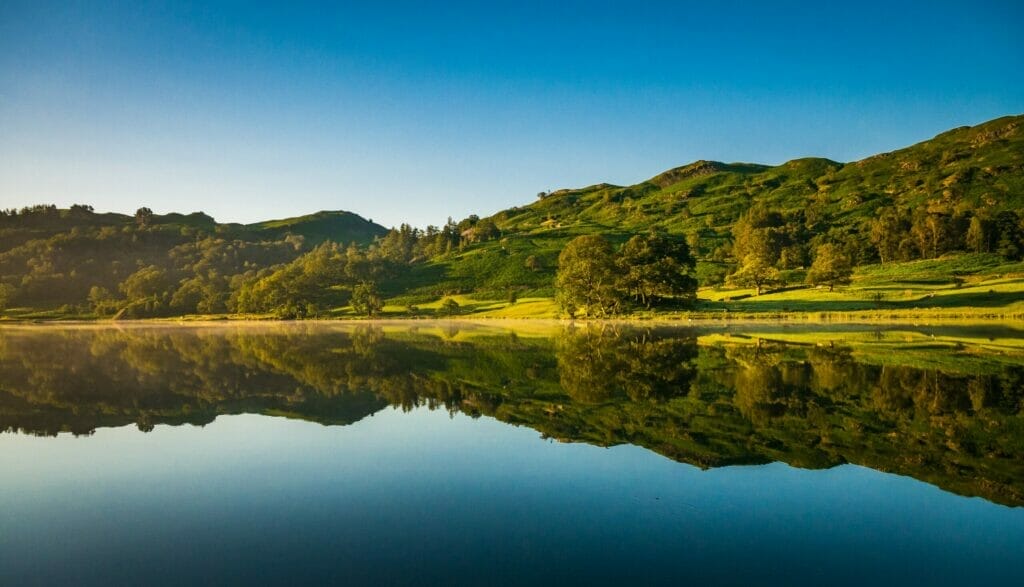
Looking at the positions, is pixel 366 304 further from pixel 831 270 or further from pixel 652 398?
pixel 652 398

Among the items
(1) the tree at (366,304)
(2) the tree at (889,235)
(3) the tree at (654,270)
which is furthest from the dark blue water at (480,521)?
(2) the tree at (889,235)

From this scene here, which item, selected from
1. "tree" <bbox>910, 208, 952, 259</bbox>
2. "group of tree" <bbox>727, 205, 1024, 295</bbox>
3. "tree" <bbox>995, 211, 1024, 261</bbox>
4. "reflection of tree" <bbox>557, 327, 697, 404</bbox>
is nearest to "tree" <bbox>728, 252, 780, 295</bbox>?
"group of tree" <bbox>727, 205, 1024, 295</bbox>

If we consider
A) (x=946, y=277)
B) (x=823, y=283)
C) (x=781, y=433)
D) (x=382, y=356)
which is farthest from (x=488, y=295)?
(x=781, y=433)

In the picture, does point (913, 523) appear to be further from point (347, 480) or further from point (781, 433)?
point (347, 480)

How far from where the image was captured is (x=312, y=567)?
9.09 m

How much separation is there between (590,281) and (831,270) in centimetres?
4582

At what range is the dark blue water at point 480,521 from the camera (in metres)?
8.85

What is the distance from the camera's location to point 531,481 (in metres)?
13.4

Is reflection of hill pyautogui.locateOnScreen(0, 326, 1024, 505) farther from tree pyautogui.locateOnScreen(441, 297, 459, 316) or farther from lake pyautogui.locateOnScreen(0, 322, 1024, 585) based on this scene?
tree pyautogui.locateOnScreen(441, 297, 459, 316)

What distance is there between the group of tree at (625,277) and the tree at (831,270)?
27037 millimetres

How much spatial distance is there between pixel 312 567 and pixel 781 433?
43.6ft

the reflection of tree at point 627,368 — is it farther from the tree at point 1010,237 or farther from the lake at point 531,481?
the tree at point 1010,237

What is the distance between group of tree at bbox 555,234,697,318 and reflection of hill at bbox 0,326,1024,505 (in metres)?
54.2

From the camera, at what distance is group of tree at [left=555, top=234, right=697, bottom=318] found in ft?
320
